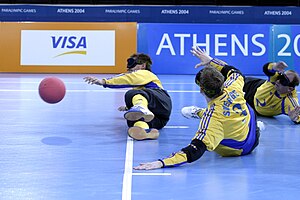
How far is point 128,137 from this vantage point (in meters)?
5.64

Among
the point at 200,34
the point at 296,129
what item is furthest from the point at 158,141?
the point at 200,34

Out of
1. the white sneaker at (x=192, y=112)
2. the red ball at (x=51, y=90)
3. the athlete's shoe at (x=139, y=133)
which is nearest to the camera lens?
the athlete's shoe at (x=139, y=133)

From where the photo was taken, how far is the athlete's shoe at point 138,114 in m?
5.40

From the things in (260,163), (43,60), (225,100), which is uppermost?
(43,60)

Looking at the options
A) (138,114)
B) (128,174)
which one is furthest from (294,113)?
(128,174)

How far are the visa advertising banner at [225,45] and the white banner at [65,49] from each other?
112 centimetres

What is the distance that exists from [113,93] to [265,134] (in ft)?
13.7

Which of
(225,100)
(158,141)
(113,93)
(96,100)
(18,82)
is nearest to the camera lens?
(225,100)

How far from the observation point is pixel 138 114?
541 centimetres

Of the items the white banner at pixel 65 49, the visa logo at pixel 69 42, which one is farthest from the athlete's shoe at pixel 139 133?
the visa logo at pixel 69 42

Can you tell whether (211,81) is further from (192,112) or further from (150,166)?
(192,112)

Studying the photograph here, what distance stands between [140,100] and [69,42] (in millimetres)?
8923

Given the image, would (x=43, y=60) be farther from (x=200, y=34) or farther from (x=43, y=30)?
(x=200, y=34)

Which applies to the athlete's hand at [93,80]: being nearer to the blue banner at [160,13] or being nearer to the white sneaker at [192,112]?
the white sneaker at [192,112]
